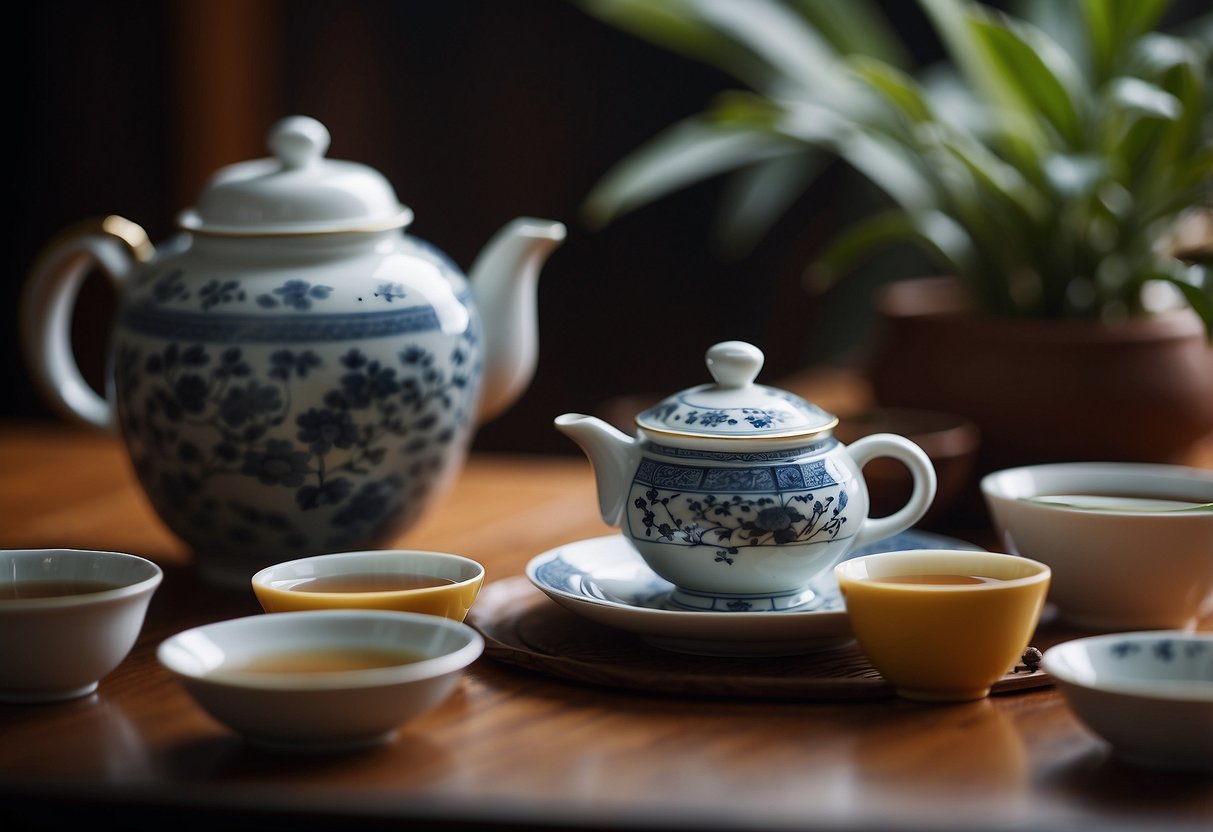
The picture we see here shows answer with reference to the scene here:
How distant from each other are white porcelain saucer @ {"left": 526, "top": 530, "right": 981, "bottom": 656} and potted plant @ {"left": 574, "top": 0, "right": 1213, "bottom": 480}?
33cm

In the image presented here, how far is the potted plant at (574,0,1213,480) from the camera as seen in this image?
1.08 m

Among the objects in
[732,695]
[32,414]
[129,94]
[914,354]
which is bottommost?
[32,414]

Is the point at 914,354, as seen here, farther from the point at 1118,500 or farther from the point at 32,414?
the point at 32,414

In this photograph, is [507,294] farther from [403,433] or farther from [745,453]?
[745,453]

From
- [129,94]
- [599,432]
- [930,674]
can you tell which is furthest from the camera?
[129,94]

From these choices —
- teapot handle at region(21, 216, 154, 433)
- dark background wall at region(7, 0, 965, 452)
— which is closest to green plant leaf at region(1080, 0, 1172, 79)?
teapot handle at region(21, 216, 154, 433)

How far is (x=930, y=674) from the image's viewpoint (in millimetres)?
690

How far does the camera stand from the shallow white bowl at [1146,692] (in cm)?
59

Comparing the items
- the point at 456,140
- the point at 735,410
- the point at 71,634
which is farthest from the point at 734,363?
the point at 456,140

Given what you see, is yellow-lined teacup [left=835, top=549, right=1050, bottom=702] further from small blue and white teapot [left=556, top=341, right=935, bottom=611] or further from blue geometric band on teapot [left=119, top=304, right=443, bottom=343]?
blue geometric band on teapot [left=119, top=304, right=443, bottom=343]

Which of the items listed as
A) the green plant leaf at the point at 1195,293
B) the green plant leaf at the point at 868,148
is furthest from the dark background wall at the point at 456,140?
the green plant leaf at the point at 1195,293

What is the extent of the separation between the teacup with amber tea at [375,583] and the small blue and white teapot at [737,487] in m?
0.09

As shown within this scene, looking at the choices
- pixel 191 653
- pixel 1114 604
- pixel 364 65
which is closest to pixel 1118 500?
pixel 1114 604

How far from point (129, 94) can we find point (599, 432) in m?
1.76
